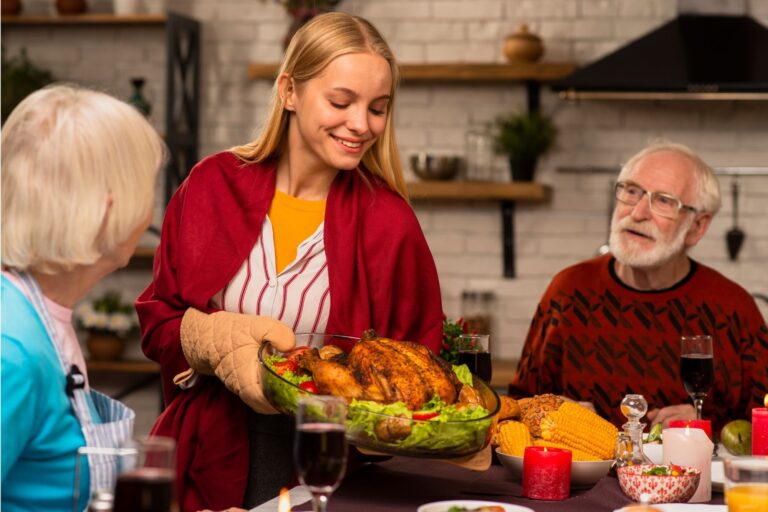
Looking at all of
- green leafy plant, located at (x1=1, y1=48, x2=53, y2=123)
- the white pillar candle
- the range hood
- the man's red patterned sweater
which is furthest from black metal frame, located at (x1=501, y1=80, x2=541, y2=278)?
the white pillar candle

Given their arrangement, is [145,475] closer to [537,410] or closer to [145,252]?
[537,410]

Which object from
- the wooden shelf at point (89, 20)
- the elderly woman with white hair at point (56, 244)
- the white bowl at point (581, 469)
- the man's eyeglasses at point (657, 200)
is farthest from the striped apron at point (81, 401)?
the wooden shelf at point (89, 20)

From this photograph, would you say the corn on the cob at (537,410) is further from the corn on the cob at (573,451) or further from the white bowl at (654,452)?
the white bowl at (654,452)

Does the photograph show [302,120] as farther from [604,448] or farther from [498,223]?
[498,223]

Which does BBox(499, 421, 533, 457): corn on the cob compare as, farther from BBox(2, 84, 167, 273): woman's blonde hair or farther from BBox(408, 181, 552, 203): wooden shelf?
BBox(408, 181, 552, 203): wooden shelf

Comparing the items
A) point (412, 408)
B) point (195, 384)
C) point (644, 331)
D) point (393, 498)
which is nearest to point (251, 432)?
point (195, 384)

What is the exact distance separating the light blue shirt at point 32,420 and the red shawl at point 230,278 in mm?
759

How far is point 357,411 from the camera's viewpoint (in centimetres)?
174

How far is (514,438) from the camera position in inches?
84.4

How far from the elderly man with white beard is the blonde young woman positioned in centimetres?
97

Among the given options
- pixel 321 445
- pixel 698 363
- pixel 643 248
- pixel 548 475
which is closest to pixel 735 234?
pixel 643 248

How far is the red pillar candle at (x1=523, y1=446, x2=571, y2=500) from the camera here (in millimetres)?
1979

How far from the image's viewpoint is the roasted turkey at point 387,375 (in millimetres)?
1797

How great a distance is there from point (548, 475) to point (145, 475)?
947mm
